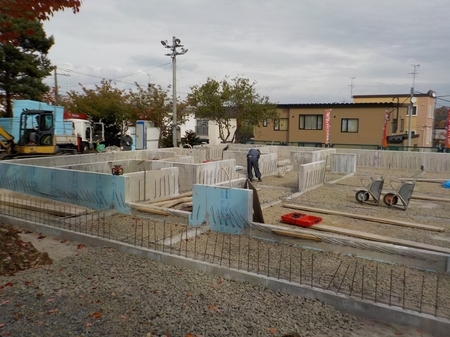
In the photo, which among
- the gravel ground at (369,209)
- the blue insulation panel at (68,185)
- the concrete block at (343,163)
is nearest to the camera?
the gravel ground at (369,209)

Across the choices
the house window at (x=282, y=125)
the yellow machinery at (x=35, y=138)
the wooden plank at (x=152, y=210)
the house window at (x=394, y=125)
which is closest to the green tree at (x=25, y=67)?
the yellow machinery at (x=35, y=138)

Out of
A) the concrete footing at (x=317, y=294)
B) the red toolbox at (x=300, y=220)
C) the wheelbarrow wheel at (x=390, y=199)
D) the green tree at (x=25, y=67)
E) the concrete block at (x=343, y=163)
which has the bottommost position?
the concrete footing at (x=317, y=294)

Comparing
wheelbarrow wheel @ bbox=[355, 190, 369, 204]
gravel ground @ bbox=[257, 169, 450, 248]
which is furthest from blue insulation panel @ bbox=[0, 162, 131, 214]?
wheelbarrow wheel @ bbox=[355, 190, 369, 204]

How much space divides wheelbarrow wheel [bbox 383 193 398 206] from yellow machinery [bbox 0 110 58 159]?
14.5 meters

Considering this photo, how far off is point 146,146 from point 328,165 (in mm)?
14848

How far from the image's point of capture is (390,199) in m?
11.1

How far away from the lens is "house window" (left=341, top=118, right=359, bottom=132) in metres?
31.8

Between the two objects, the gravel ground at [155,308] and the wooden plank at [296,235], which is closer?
the gravel ground at [155,308]

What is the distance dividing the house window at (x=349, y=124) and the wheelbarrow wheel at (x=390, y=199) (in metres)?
21.8

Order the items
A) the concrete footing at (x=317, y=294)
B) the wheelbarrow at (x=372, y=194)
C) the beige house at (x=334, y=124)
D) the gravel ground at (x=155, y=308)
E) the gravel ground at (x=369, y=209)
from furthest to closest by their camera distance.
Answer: the beige house at (x=334, y=124)
the wheelbarrow at (x=372, y=194)
the gravel ground at (x=369, y=209)
the concrete footing at (x=317, y=294)
the gravel ground at (x=155, y=308)

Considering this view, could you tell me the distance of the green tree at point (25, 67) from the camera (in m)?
26.5

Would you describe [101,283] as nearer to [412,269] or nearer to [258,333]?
[258,333]

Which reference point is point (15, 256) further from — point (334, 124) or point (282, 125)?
point (282, 125)

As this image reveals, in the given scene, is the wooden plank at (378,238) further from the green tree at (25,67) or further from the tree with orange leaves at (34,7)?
the green tree at (25,67)
